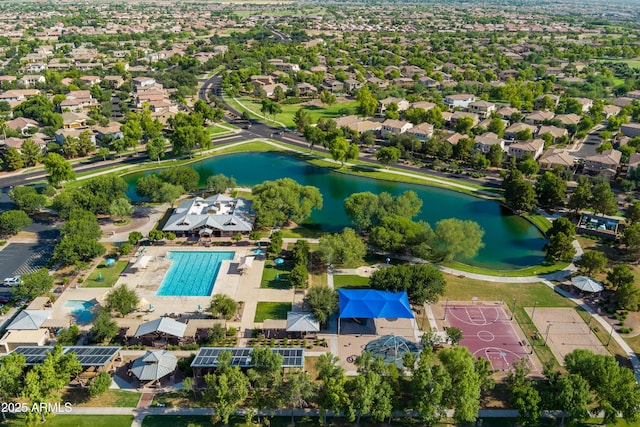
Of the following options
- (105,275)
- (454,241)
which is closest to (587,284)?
(454,241)

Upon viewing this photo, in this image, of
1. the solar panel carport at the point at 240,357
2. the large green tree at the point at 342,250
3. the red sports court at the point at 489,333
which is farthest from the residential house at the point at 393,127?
the solar panel carport at the point at 240,357

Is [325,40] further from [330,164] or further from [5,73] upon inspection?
[330,164]

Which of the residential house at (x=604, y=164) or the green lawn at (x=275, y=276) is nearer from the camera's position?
the green lawn at (x=275, y=276)

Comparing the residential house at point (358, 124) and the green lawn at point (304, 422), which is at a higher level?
the residential house at point (358, 124)

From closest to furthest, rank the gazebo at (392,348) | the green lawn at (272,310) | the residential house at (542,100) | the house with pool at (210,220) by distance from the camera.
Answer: the gazebo at (392,348)
the green lawn at (272,310)
the house with pool at (210,220)
the residential house at (542,100)

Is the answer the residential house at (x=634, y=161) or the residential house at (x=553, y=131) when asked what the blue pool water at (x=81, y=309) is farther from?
the residential house at (x=553, y=131)

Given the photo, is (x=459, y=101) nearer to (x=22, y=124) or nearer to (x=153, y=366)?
(x=22, y=124)
